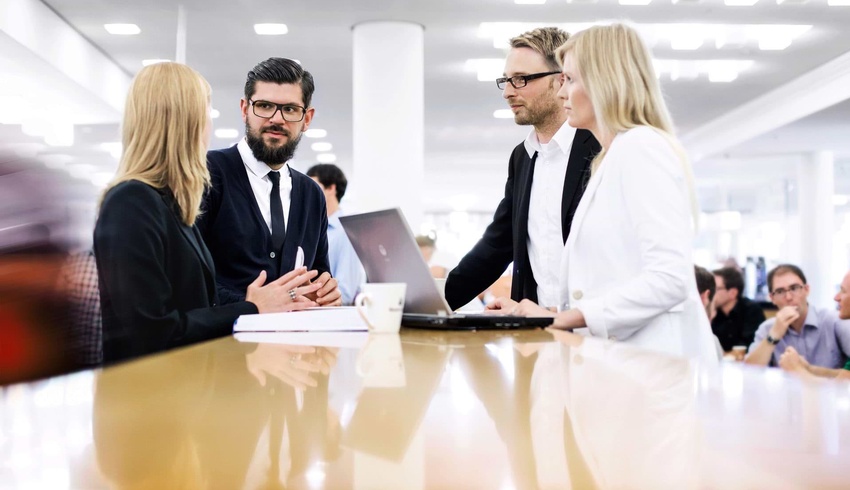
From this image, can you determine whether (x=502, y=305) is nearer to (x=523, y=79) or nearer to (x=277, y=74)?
(x=523, y=79)

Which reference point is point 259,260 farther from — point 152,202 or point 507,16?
point 507,16

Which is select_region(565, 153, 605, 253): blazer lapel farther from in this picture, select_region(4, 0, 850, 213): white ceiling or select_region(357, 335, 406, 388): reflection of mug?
select_region(4, 0, 850, 213): white ceiling

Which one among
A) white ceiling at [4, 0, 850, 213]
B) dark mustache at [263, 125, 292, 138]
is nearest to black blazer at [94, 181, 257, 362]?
dark mustache at [263, 125, 292, 138]

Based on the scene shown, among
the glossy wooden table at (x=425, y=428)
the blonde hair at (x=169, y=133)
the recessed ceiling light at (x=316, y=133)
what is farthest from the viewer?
the recessed ceiling light at (x=316, y=133)

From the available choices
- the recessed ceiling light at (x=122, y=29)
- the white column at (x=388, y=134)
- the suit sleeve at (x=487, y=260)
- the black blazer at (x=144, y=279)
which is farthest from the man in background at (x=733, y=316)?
the recessed ceiling light at (x=122, y=29)

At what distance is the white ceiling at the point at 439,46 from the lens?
316 inches

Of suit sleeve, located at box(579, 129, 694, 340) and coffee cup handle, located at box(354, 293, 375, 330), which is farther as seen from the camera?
suit sleeve, located at box(579, 129, 694, 340)

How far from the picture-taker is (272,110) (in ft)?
9.54

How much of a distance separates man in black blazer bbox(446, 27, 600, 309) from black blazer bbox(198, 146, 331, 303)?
543 mm

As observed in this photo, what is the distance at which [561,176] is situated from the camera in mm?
2686

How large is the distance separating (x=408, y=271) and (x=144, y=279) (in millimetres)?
596

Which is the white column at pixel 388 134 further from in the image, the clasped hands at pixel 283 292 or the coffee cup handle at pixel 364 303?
the coffee cup handle at pixel 364 303

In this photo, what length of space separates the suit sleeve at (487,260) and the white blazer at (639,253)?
829mm

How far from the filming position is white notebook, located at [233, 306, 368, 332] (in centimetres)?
184
